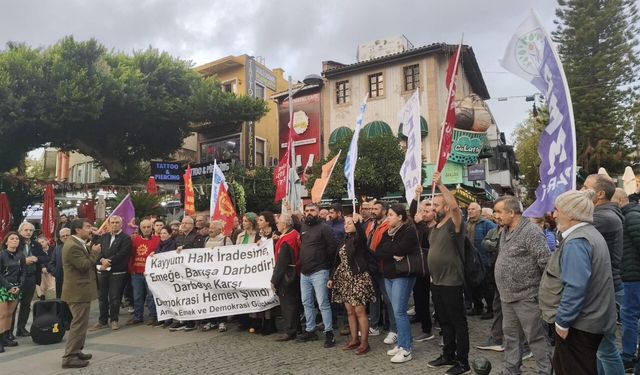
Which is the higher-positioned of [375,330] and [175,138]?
[175,138]

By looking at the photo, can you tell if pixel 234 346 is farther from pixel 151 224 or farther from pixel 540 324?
pixel 540 324

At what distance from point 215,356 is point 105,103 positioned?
22.4m

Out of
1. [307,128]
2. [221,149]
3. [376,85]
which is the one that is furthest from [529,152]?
[221,149]

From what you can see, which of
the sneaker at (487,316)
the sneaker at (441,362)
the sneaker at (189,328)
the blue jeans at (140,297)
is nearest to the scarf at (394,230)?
the sneaker at (441,362)

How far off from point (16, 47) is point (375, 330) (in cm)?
2643

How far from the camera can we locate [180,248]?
314 inches

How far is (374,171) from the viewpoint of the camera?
68.1ft

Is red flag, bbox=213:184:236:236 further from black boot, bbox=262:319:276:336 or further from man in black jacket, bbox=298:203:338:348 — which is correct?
man in black jacket, bbox=298:203:338:348

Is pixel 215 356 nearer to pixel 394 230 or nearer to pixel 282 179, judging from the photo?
pixel 394 230

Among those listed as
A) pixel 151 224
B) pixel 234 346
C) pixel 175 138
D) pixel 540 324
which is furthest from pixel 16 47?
pixel 540 324

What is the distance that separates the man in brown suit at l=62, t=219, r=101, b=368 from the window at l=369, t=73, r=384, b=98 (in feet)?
73.6

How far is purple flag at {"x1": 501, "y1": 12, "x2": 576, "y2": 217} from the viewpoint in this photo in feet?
13.6

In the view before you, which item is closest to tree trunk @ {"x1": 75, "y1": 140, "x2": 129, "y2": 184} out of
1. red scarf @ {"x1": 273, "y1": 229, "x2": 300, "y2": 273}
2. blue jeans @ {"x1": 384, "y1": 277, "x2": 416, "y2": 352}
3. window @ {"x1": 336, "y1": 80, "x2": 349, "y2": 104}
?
window @ {"x1": 336, "y1": 80, "x2": 349, "y2": 104}

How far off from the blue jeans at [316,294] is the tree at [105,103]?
20.8m
